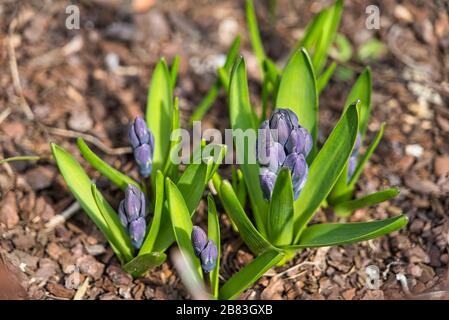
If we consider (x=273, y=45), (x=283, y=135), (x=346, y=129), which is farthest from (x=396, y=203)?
(x=273, y=45)

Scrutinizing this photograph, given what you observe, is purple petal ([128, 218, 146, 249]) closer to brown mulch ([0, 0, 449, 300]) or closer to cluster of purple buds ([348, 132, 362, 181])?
brown mulch ([0, 0, 449, 300])

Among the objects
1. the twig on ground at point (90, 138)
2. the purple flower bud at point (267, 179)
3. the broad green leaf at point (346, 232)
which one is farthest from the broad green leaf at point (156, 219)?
the twig on ground at point (90, 138)

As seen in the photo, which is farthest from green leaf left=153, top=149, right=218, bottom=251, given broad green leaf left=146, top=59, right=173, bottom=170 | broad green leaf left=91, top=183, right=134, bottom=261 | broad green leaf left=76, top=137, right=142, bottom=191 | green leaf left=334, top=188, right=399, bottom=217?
green leaf left=334, top=188, right=399, bottom=217

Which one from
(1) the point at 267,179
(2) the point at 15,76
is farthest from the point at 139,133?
(2) the point at 15,76

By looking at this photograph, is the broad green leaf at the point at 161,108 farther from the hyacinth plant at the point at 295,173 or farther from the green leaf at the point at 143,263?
the green leaf at the point at 143,263

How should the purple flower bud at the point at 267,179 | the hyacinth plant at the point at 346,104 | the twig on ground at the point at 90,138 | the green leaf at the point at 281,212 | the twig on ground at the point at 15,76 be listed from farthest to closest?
the twig on ground at the point at 15,76 → the twig on ground at the point at 90,138 → the hyacinth plant at the point at 346,104 → the purple flower bud at the point at 267,179 → the green leaf at the point at 281,212

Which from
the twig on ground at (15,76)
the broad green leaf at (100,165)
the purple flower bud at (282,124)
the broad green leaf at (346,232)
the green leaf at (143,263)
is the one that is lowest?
the green leaf at (143,263)
